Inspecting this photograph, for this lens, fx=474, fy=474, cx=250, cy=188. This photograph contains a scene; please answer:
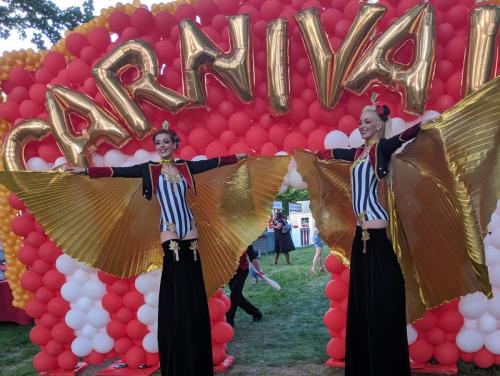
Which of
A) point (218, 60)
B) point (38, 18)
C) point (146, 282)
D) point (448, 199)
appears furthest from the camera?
point (38, 18)

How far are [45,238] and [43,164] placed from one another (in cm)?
69

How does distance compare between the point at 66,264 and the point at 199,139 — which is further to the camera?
the point at 66,264

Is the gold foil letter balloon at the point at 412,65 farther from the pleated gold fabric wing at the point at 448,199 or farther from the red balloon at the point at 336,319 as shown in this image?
the red balloon at the point at 336,319

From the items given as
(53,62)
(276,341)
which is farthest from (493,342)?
(53,62)

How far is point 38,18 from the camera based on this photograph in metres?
12.3

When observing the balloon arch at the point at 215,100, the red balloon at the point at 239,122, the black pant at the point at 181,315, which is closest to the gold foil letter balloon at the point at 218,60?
the balloon arch at the point at 215,100

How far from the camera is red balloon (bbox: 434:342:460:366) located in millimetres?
3789

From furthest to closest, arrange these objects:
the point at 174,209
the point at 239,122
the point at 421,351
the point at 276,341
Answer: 1. the point at 276,341
2. the point at 239,122
3. the point at 421,351
4. the point at 174,209

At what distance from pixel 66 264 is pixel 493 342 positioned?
3.66 metres

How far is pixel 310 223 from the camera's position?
22.9 meters

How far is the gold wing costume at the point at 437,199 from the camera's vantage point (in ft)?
9.59

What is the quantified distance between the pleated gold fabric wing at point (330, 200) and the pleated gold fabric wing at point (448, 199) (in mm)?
415

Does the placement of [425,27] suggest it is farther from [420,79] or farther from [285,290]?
[285,290]

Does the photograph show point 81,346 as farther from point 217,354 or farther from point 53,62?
point 53,62
